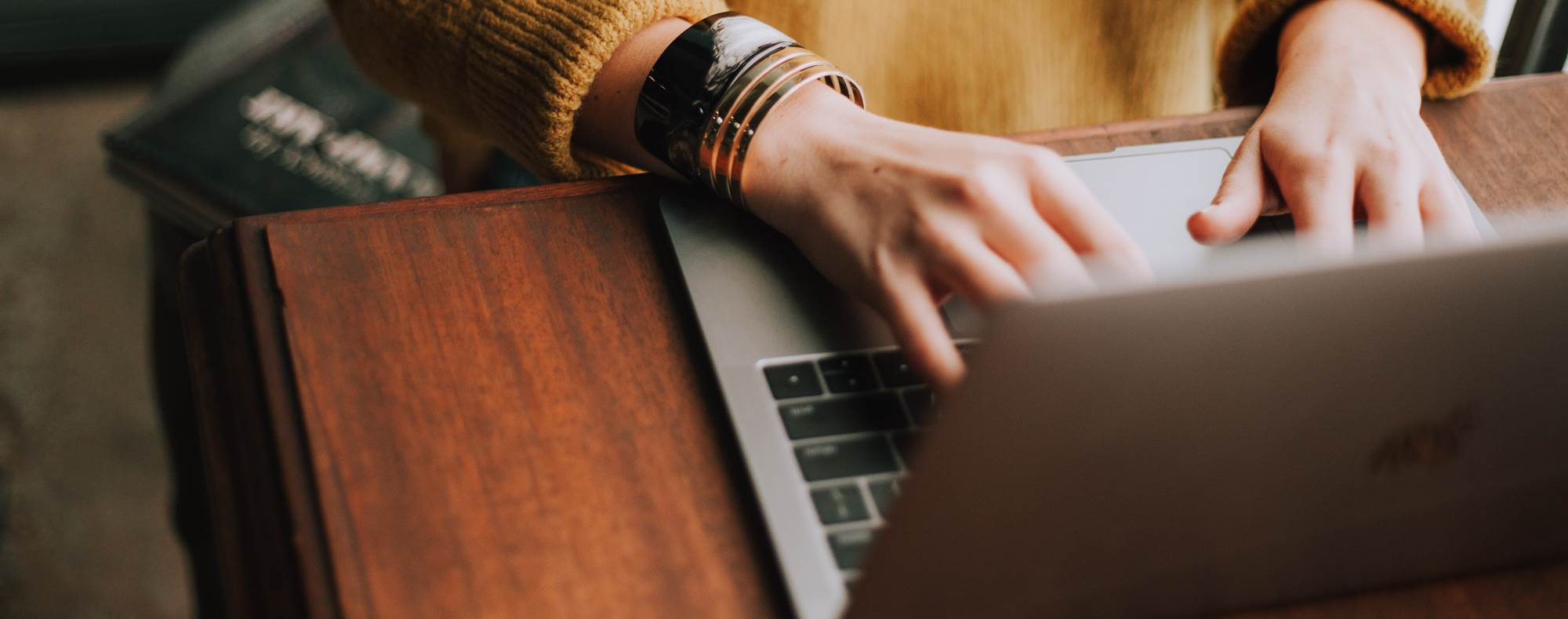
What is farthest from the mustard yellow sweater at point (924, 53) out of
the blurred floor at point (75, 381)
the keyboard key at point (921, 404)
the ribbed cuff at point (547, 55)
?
the blurred floor at point (75, 381)

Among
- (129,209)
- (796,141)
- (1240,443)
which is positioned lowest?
(1240,443)

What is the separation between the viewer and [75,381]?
4.69 ft

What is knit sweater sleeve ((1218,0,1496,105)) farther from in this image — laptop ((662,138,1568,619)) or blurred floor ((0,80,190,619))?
blurred floor ((0,80,190,619))

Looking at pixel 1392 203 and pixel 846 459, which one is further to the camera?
pixel 1392 203

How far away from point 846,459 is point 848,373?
0.05m

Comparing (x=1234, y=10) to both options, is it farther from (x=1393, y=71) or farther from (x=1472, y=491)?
(x=1472, y=491)

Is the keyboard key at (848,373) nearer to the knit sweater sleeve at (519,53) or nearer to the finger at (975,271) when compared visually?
the finger at (975,271)

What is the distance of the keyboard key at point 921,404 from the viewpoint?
1.42 feet

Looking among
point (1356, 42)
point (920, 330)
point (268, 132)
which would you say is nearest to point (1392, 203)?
point (1356, 42)

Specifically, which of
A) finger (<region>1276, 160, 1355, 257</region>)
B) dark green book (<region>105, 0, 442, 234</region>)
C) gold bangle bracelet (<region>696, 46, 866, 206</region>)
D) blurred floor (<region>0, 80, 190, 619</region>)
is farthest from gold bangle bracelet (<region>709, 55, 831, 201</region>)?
blurred floor (<region>0, 80, 190, 619</region>)

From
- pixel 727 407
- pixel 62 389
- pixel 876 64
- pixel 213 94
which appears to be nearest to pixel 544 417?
pixel 727 407

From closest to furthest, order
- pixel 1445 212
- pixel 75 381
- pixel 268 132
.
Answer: pixel 1445 212, pixel 268 132, pixel 75 381

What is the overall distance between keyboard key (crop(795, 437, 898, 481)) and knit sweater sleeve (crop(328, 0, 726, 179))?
0.77 ft

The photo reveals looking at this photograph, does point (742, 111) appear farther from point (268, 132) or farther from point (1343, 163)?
point (268, 132)
